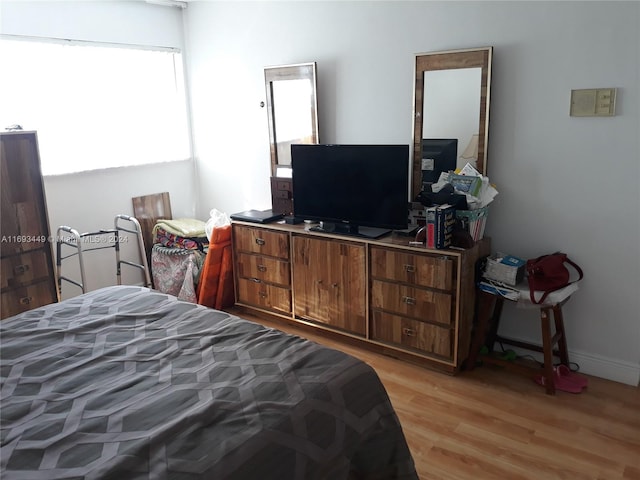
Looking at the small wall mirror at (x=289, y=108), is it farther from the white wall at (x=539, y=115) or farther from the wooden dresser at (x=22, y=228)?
the wooden dresser at (x=22, y=228)

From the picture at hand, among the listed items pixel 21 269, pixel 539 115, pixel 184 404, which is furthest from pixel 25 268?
pixel 539 115

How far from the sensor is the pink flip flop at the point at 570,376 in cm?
280

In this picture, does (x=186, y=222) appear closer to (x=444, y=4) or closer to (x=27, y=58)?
(x=27, y=58)

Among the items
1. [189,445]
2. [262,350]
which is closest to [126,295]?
[262,350]

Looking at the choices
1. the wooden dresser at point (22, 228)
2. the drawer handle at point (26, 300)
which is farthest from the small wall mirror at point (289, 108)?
the drawer handle at point (26, 300)

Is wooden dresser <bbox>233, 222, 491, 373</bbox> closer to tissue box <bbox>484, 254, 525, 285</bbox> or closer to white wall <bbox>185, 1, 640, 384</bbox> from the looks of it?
tissue box <bbox>484, 254, 525, 285</bbox>

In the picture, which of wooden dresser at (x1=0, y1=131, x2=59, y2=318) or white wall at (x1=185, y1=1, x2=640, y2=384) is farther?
wooden dresser at (x1=0, y1=131, x2=59, y2=318)

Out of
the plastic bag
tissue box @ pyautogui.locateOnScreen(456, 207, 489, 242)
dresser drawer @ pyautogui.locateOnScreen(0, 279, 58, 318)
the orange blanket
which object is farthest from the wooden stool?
dresser drawer @ pyautogui.locateOnScreen(0, 279, 58, 318)

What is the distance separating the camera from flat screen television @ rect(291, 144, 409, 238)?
10.1 feet

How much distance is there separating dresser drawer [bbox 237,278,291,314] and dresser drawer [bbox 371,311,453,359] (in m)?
0.71

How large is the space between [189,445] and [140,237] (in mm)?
2744

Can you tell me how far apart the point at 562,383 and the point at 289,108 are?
2483mm

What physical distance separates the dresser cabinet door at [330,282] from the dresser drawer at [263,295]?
10 centimetres

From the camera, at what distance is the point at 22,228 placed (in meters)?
3.11
